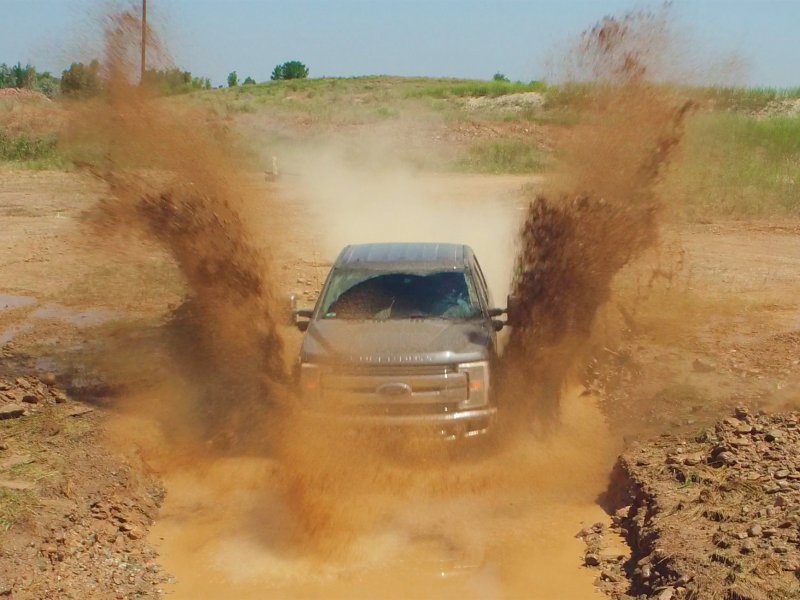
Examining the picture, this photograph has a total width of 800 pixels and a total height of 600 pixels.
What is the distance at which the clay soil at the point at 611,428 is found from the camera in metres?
6.84

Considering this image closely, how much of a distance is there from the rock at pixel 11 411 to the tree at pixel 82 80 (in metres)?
4.17

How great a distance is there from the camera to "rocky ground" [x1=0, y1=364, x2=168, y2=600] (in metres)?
6.75

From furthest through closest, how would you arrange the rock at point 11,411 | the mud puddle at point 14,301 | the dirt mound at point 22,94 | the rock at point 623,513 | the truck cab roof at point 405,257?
the dirt mound at point 22,94
the mud puddle at point 14,301
the truck cab roof at point 405,257
the rock at point 11,411
the rock at point 623,513

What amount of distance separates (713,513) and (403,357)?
9.18 feet

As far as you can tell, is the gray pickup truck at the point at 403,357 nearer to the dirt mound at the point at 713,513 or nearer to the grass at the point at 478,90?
the dirt mound at the point at 713,513

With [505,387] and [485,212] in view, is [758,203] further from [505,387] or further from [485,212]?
[505,387]

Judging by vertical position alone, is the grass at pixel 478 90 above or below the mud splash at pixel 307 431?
above

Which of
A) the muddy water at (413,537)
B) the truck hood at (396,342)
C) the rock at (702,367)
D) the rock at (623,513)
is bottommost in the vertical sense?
the muddy water at (413,537)

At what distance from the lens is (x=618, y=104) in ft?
42.8

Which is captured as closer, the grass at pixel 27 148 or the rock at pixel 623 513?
the rock at pixel 623 513

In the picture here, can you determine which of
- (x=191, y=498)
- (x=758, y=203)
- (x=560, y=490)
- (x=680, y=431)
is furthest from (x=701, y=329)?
(x=758, y=203)

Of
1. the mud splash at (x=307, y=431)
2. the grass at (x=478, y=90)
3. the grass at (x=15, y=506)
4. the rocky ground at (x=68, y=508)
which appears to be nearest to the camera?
the rocky ground at (x=68, y=508)

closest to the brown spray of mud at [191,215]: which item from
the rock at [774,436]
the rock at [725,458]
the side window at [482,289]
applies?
the side window at [482,289]

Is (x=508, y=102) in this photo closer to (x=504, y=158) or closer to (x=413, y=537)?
(x=504, y=158)
